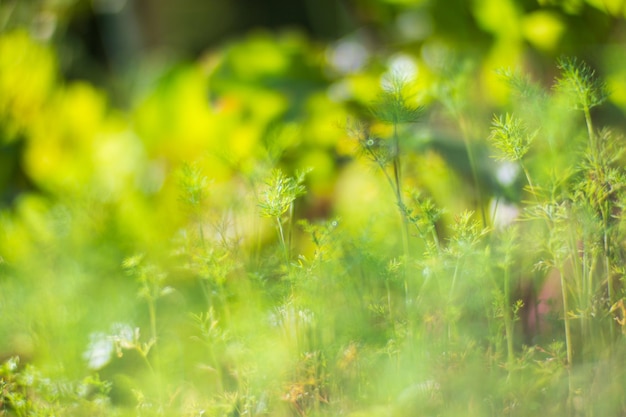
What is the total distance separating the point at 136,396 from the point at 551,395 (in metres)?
0.14

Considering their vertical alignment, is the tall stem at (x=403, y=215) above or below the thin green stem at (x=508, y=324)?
above

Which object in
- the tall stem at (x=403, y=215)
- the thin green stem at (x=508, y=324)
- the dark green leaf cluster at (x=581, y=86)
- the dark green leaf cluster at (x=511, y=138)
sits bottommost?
the thin green stem at (x=508, y=324)

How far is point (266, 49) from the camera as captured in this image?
2.12ft

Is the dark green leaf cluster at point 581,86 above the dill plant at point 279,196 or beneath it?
above

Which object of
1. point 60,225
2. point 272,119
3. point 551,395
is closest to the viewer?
point 551,395

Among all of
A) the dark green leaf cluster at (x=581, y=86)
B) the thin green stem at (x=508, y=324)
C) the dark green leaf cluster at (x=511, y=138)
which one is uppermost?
the dark green leaf cluster at (x=581, y=86)

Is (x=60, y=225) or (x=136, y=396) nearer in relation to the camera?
(x=136, y=396)

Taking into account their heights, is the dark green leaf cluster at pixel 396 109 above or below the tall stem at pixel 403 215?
above

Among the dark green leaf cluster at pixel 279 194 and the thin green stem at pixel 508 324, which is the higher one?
the dark green leaf cluster at pixel 279 194

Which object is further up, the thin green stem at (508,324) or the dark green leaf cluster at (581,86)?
the dark green leaf cluster at (581,86)

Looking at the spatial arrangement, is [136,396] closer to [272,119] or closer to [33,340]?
[33,340]

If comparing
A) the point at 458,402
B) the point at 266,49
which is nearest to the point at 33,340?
the point at 458,402

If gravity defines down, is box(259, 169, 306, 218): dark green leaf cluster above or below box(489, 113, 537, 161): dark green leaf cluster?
below

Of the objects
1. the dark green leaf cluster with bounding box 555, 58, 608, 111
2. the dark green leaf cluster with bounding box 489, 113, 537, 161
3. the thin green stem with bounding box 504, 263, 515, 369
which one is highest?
the dark green leaf cluster with bounding box 555, 58, 608, 111
